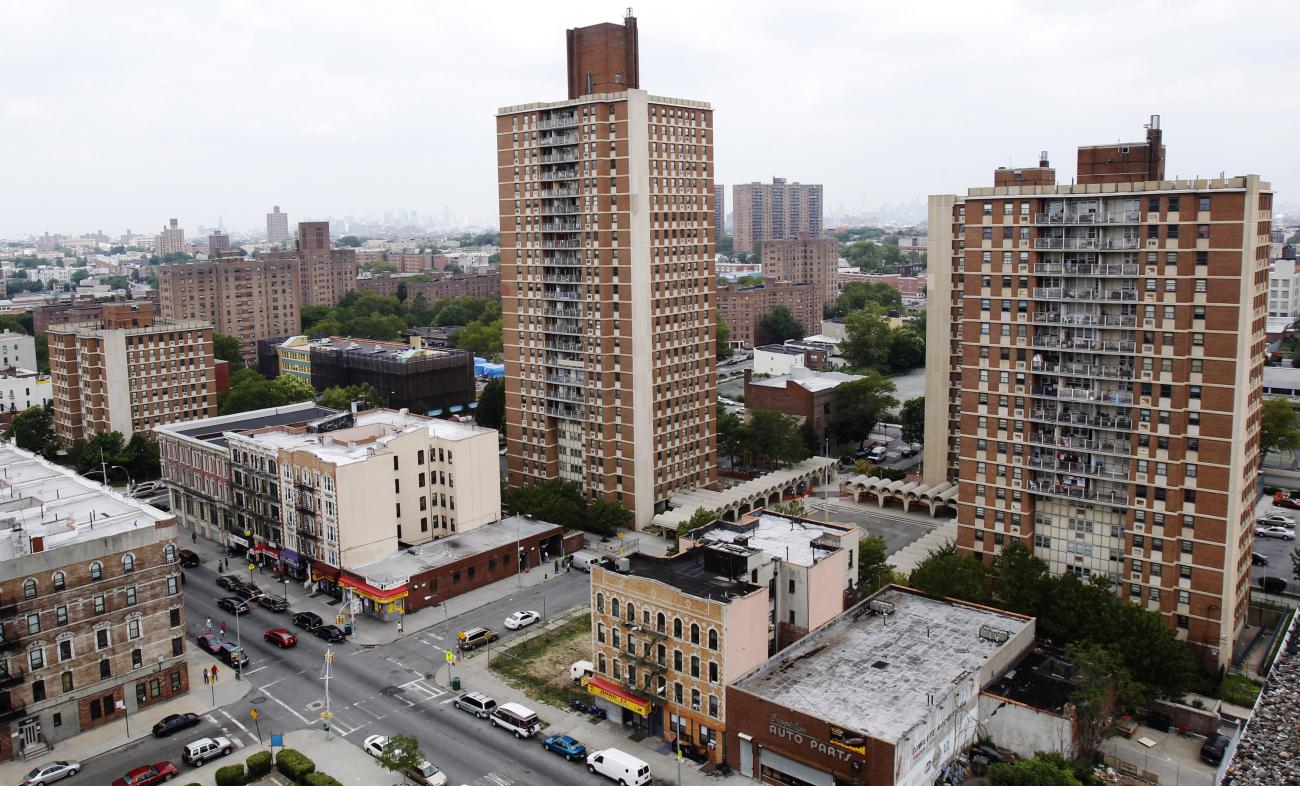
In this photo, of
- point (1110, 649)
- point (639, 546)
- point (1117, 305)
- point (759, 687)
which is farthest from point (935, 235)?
point (759, 687)

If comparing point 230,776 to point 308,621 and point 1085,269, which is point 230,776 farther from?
point 1085,269

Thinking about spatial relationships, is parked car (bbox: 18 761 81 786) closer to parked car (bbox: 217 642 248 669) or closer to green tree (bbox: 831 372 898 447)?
parked car (bbox: 217 642 248 669)

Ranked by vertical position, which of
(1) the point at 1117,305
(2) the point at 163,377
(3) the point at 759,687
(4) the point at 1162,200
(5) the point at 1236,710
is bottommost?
A: (5) the point at 1236,710

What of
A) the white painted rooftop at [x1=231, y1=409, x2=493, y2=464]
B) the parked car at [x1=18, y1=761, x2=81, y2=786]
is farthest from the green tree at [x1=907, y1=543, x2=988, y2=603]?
the parked car at [x1=18, y1=761, x2=81, y2=786]

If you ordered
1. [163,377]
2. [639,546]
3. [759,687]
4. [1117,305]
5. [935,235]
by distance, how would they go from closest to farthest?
[759,687] → [1117,305] → [639,546] → [935,235] → [163,377]

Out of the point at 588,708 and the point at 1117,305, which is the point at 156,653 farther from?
the point at 1117,305

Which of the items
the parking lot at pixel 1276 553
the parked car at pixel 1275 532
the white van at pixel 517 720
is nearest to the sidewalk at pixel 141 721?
the white van at pixel 517 720

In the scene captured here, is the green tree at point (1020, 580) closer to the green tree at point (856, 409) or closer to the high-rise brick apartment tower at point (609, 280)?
the high-rise brick apartment tower at point (609, 280)
